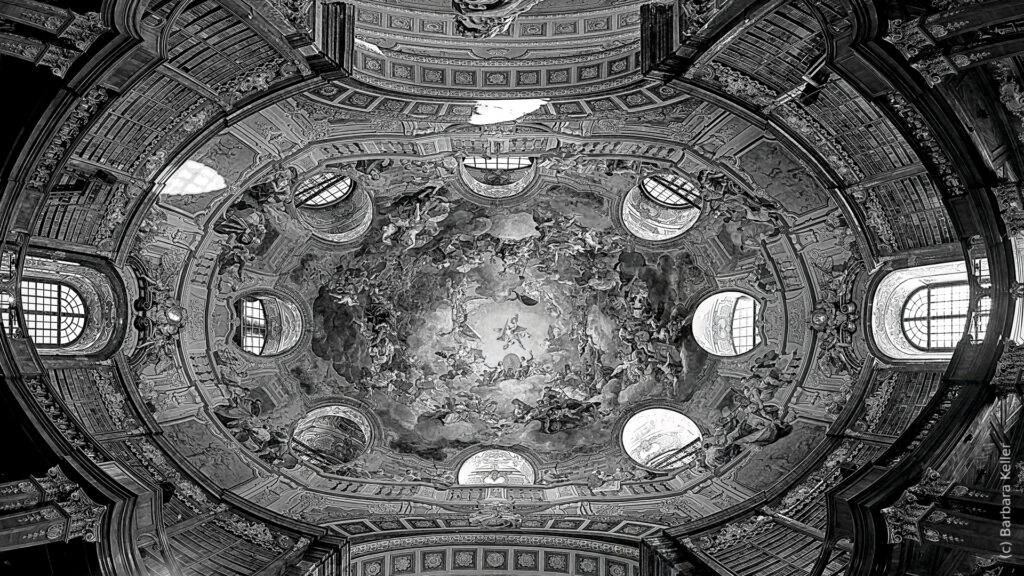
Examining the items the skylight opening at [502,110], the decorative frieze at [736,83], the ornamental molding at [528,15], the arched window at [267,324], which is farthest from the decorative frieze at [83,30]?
the arched window at [267,324]

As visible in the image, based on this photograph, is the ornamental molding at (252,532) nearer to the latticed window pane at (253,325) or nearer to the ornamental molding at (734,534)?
the latticed window pane at (253,325)

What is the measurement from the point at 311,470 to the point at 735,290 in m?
14.9

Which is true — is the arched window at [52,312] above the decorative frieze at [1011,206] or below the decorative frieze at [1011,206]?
below

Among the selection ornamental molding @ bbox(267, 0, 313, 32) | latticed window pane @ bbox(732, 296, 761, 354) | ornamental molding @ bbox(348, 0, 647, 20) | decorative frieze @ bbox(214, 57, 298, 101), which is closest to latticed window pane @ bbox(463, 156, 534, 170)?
ornamental molding @ bbox(348, 0, 647, 20)

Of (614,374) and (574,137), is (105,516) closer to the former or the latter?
(574,137)

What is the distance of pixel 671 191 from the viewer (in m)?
27.5

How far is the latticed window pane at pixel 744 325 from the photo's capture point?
86.2ft

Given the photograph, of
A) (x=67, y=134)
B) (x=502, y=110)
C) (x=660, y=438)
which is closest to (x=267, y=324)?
(x=502, y=110)

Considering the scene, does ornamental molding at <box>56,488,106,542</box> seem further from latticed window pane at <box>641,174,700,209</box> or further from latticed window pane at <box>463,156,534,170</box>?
latticed window pane at <box>641,174,700,209</box>

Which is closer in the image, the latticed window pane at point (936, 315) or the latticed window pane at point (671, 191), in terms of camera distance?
the latticed window pane at point (936, 315)

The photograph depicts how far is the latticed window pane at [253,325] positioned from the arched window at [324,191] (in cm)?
384

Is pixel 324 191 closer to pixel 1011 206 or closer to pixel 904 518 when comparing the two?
pixel 904 518

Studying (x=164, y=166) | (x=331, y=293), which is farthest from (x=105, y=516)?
(x=331, y=293)

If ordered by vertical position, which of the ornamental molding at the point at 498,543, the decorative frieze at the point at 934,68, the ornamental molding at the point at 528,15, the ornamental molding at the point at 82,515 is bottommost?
the ornamental molding at the point at 498,543
